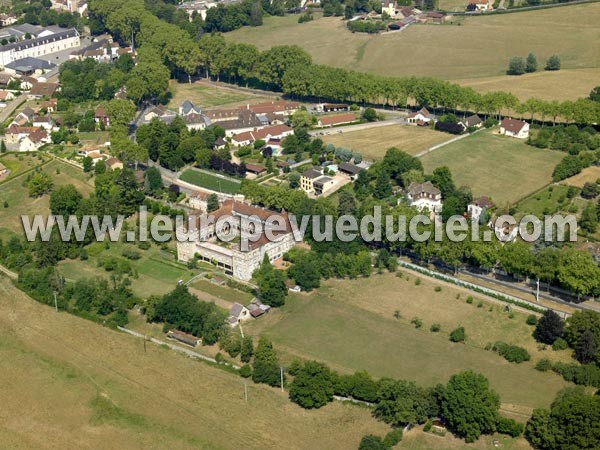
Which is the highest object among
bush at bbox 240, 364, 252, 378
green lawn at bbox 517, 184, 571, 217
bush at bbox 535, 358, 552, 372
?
green lawn at bbox 517, 184, 571, 217

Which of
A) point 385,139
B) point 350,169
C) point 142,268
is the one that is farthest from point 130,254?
point 385,139

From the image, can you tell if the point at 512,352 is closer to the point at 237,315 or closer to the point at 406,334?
the point at 406,334

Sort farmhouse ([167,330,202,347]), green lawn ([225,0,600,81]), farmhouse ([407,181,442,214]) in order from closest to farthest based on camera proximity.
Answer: farmhouse ([167,330,202,347]) → farmhouse ([407,181,442,214]) → green lawn ([225,0,600,81])

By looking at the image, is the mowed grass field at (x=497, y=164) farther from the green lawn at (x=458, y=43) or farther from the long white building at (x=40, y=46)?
the long white building at (x=40, y=46)

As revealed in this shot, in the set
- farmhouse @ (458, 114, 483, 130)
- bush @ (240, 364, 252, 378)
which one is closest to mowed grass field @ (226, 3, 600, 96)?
farmhouse @ (458, 114, 483, 130)

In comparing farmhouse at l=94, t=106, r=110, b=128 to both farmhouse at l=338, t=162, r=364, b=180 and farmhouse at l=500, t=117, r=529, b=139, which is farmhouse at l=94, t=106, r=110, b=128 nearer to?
farmhouse at l=338, t=162, r=364, b=180

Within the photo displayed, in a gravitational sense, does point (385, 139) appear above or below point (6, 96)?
above
